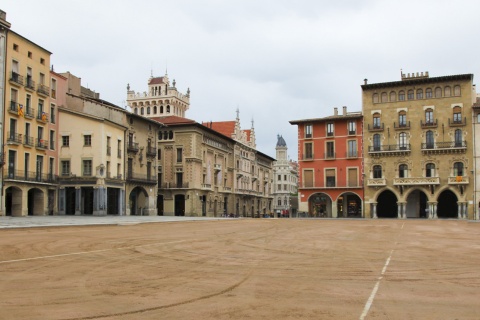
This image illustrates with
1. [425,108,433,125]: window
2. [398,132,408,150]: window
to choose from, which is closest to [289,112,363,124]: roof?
[398,132,408,150]: window

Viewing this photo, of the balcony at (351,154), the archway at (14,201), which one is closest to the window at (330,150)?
the balcony at (351,154)

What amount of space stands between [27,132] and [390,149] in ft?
149

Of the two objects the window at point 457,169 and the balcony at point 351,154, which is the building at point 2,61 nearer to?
the balcony at point 351,154

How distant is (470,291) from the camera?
9.75 m

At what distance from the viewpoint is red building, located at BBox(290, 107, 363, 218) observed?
70562mm

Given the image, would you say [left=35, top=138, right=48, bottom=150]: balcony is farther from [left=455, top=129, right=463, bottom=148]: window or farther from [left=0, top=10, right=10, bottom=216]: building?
[left=455, top=129, right=463, bottom=148]: window

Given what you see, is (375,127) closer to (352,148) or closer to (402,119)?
(402,119)

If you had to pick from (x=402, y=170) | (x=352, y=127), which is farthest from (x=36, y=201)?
(x=402, y=170)

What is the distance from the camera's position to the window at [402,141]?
68000 mm

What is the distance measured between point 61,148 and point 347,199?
4013 cm

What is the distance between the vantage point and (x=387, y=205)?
71.1 m

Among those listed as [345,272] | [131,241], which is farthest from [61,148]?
[345,272]

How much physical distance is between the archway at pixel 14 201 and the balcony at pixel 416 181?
46.1 m

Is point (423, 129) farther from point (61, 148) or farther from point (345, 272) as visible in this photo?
point (345, 272)
